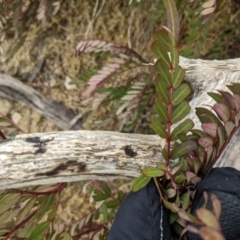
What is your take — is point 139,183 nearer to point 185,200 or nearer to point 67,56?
point 185,200

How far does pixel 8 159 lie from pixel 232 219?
34cm

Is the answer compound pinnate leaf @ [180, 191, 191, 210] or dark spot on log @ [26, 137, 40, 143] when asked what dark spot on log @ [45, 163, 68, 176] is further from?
compound pinnate leaf @ [180, 191, 191, 210]

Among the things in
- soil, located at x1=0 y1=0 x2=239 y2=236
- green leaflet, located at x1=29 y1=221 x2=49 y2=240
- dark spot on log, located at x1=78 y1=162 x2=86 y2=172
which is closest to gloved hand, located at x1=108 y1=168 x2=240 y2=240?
dark spot on log, located at x1=78 y1=162 x2=86 y2=172

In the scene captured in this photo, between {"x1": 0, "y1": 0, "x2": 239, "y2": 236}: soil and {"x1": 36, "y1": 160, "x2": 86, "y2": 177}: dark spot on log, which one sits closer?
{"x1": 36, "y1": 160, "x2": 86, "y2": 177}: dark spot on log

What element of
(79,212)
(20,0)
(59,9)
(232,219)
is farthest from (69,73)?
(232,219)

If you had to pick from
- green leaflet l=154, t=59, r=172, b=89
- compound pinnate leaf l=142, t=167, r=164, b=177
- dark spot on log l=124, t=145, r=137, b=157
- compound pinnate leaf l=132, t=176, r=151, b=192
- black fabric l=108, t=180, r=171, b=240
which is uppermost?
green leaflet l=154, t=59, r=172, b=89

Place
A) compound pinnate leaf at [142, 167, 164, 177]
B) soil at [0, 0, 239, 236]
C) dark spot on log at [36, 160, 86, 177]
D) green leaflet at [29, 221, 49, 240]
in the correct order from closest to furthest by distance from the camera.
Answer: compound pinnate leaf at [142, 167, 164, 177]
dark spot on log at [36, 160, 86, 177]
green leaflet at [29, 221, 49, 240]
soil at [0, 0, 239, 236]

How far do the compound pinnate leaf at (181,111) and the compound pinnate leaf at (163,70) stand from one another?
0.04 metres

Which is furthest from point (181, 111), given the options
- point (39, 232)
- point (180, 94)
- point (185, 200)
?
point (39, 232)

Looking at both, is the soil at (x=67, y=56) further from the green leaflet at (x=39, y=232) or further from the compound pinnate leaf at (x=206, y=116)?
the compound pinnate leaf at (x=206, y=116)

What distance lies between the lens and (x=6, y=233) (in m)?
0.89

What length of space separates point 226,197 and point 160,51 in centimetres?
21

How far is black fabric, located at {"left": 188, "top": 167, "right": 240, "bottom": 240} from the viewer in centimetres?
59

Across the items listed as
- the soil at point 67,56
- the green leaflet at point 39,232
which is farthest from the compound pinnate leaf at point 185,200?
the soil at point 67,56
